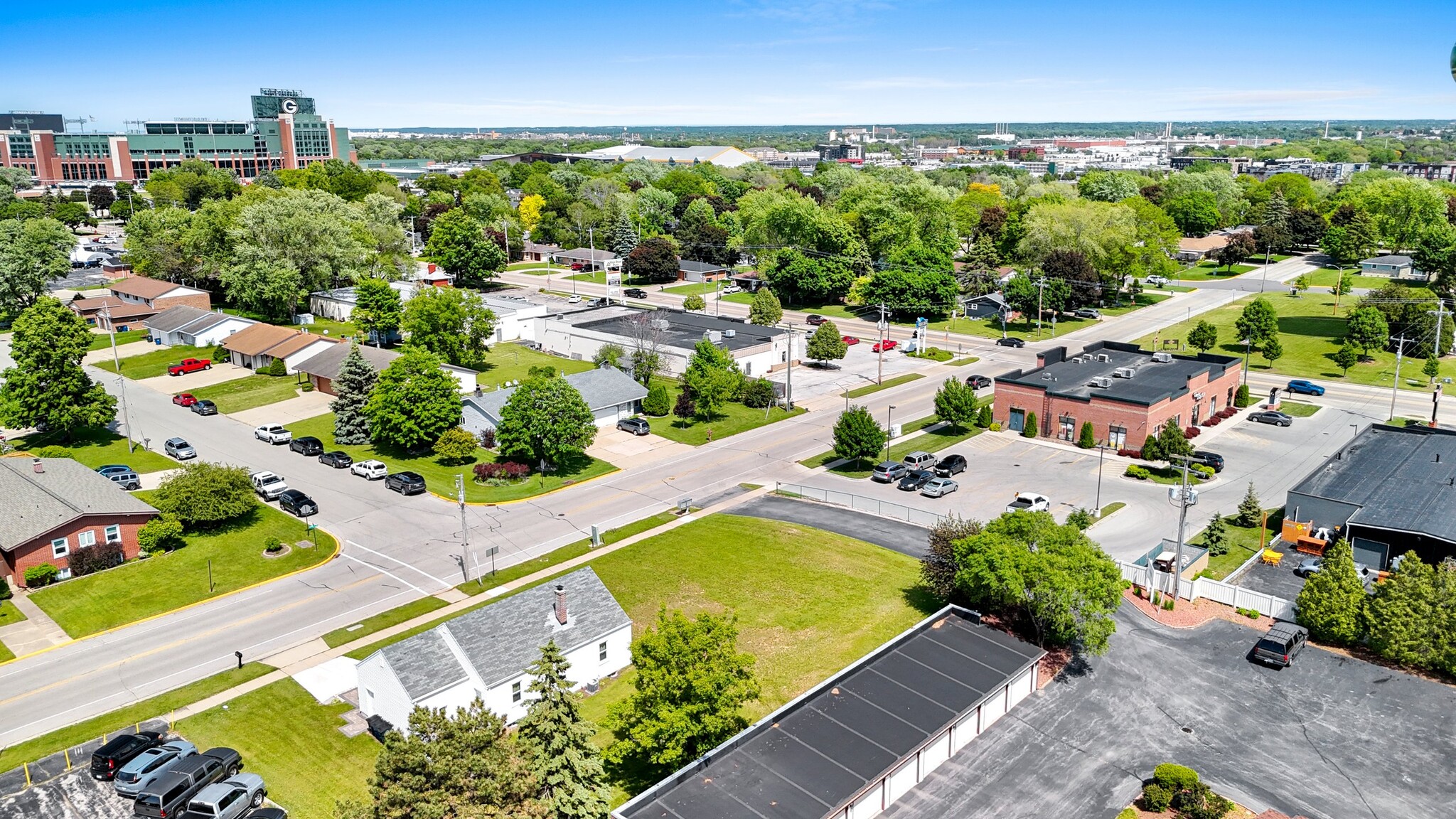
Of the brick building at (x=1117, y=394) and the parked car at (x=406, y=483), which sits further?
the brick building at (x=1117, y=394)

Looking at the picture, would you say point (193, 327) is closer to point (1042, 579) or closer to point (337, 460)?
point (337, 460)

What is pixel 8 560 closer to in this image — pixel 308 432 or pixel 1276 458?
pixel 308 432

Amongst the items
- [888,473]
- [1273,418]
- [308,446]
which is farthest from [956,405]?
[308,446]

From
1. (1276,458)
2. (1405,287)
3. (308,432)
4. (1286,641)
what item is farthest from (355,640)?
(1405,287)

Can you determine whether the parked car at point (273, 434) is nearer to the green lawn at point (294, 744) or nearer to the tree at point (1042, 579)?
the green lawn at point (294, 744)

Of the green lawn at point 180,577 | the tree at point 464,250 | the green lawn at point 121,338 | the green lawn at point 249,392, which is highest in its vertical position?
the tree at point 464,250

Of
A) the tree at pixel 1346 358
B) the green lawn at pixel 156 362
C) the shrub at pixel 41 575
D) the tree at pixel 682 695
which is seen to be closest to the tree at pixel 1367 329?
the tree at pixel 1346 358
